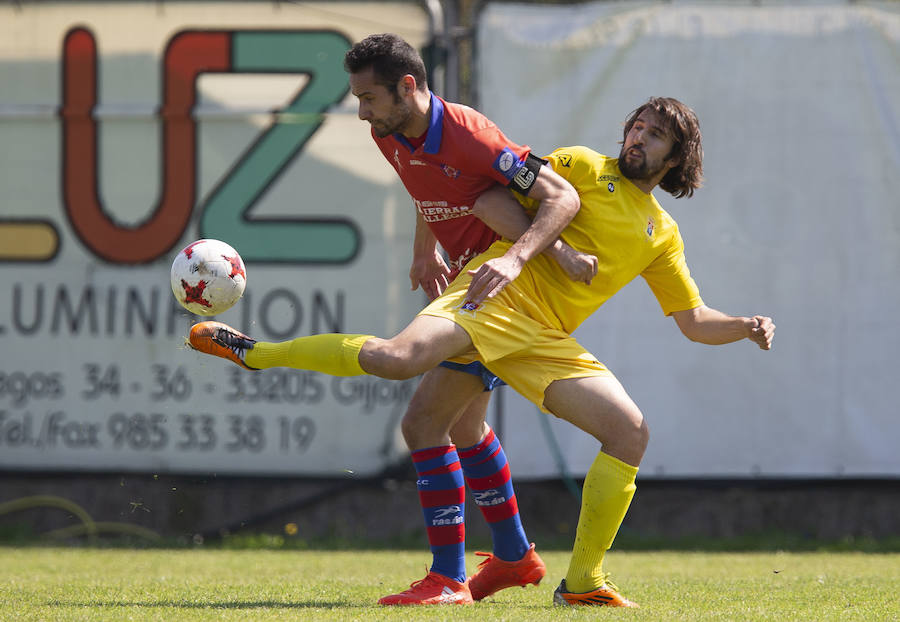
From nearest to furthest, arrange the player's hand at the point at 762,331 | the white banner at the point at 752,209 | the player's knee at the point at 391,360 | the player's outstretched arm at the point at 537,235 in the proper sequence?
the player's knee at the point at 391,360
the player's outstretched arm at the point at 537,235
the player's hand at the point at 762,331
the white banner at the point at 752,209

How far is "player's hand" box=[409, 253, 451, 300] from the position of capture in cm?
456

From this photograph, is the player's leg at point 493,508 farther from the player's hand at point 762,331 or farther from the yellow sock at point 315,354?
the player's hand at point 762,331

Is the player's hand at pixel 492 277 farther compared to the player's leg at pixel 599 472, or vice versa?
the player's leg at pixel 599 472

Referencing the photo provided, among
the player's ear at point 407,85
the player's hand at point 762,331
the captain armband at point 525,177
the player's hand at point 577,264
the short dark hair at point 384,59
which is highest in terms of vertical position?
the short dark hair at point 384,59

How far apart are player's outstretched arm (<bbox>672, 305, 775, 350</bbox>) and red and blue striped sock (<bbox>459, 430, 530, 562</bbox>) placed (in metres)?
0.89

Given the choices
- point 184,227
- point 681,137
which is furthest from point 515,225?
point 184,227

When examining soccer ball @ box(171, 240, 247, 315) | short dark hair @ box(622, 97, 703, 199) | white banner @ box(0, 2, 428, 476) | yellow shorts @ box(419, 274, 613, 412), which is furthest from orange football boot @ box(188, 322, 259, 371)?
white banner @ box(0, 2, 428, 476)

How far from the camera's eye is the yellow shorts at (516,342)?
3797mm

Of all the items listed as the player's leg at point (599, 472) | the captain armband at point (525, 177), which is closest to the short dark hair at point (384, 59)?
the captain armband at point (525, 177)

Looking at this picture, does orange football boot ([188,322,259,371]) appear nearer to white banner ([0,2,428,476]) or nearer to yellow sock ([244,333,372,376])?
yellow sock ([244,333,372,376])

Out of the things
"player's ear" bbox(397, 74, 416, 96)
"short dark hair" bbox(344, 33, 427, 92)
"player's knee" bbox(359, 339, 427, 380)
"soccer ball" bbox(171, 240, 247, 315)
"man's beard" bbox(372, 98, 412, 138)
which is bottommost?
"player's knee" bbox(359, 339, 427, 380)

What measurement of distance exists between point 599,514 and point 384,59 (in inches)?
68.0

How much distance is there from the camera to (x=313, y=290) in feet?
24.1

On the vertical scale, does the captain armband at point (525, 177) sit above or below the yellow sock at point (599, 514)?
above
